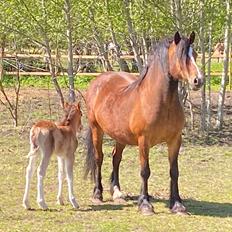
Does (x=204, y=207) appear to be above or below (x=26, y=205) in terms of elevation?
below

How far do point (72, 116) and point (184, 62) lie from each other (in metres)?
1.45

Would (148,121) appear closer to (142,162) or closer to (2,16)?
(142,162)

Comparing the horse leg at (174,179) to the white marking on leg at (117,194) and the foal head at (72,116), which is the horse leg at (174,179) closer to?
the white marking on leg at (117,194)

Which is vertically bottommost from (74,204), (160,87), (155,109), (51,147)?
(74,204)

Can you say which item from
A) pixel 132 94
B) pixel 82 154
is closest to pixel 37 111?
pixel 82 154

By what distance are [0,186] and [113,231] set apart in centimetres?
272

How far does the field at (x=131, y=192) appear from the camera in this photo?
6.73 metres

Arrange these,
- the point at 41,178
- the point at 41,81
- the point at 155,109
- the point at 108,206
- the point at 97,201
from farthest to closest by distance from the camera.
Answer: the point at 41,81, the point at 97,201, the point at 108,206, the point at 155,109, the point at 41,178

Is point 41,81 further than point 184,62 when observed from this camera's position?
Yes

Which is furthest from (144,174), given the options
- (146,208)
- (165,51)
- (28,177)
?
(165,51)

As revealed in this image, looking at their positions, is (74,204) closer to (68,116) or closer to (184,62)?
(68,116)

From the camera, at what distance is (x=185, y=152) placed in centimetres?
1199

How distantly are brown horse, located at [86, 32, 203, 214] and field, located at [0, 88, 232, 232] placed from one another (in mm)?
355

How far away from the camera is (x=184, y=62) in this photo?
6.84 m
